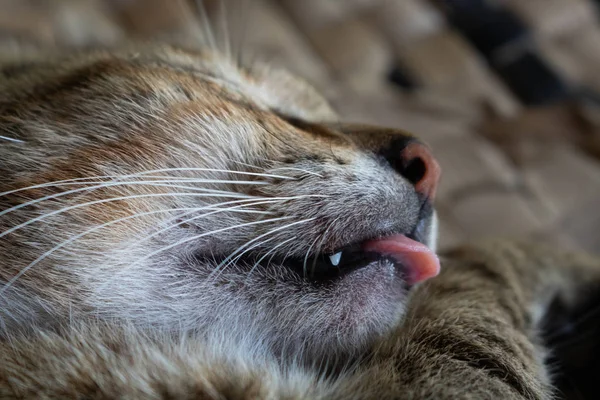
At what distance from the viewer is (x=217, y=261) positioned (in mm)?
855

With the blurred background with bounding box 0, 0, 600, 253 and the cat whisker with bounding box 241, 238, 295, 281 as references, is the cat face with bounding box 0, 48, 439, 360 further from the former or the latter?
the blurred background with bounding box 0, 0, 600, 253

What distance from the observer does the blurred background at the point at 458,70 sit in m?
1.80

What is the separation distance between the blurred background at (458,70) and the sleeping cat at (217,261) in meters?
0.67

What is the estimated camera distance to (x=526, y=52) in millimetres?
2377

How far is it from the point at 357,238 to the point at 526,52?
1.81m

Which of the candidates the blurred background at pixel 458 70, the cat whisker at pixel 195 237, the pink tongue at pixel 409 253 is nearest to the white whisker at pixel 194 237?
the cat whisker at pixel 195 237

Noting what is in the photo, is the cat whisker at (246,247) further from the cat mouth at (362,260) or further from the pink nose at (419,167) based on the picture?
the pink nose at (419,167)

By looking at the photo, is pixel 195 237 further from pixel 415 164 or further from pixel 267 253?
pixel 415 164

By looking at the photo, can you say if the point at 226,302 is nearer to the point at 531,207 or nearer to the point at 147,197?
the point at 147,197

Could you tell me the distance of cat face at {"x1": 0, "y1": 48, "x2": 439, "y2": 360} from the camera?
79 cm

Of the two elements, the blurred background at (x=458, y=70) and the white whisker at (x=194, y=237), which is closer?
the white whisker at (x=194, y=237)

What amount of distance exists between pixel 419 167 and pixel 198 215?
358 mm

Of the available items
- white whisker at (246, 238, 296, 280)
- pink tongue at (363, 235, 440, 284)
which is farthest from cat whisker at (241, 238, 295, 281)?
pink tongue at (363, 235, 440, 284)

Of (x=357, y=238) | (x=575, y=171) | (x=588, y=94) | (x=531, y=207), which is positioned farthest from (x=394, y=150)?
(x=588, y=94)
